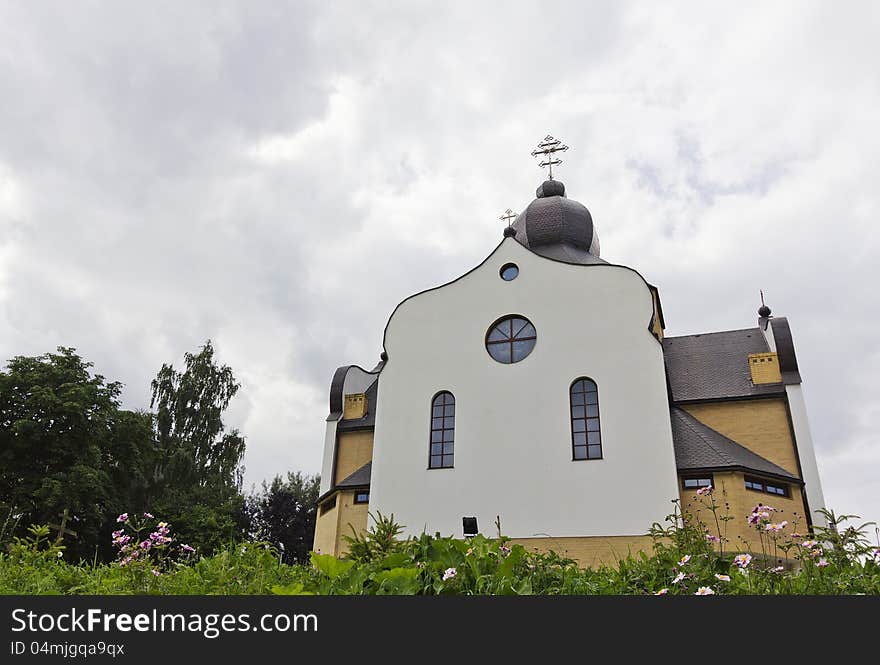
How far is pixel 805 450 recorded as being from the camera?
1680cm

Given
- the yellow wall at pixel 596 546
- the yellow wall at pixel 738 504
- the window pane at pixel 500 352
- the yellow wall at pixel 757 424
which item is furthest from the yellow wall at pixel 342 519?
the yellow wall at pixel 757 424

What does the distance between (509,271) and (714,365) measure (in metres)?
6.68

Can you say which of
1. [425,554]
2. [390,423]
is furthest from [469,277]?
[425,554]

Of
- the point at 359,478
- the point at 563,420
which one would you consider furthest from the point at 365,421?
the point at 563,420

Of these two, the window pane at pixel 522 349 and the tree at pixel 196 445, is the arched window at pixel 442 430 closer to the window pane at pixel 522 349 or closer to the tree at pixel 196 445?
the window pane at pixel 522 349

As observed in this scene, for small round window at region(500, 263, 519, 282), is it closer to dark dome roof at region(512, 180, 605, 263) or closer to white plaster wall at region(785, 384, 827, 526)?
dark dome roof at region(512, 180, 605, 263)

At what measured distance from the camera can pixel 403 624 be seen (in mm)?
3105

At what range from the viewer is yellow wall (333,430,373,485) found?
69.2 ft

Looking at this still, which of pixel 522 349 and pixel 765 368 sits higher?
pixel 522 349

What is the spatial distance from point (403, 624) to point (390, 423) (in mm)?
15972

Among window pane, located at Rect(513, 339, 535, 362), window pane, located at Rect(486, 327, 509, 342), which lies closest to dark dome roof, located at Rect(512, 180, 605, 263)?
window pane, located at Rect(486, 327, 509, 342)

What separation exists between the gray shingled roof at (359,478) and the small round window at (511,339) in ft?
16.3

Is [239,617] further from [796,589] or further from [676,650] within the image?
[796,589]

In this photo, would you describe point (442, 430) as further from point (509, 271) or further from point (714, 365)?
point (714, 365)
